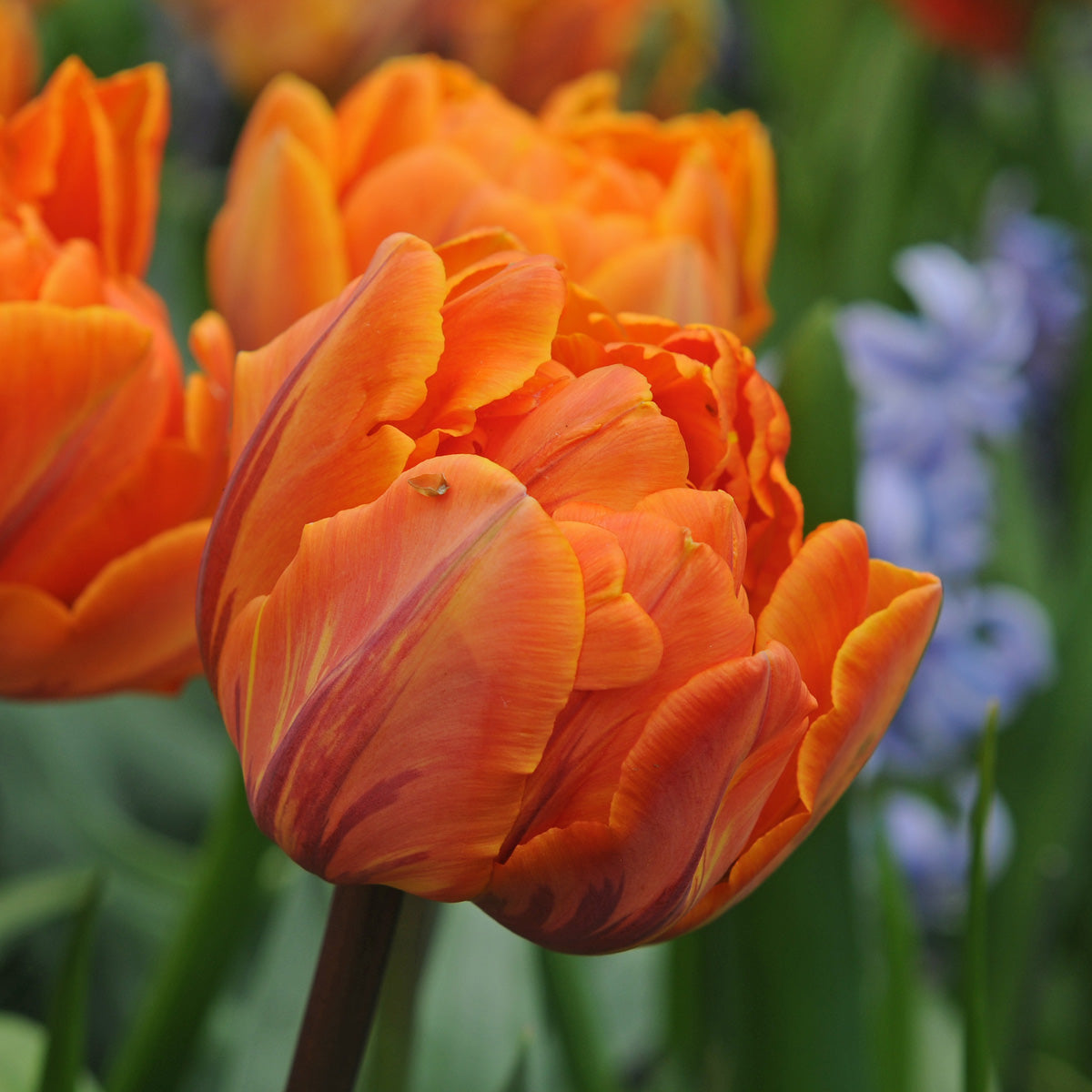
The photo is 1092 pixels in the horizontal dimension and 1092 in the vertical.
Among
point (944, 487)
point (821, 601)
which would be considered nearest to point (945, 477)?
point (944, 487)

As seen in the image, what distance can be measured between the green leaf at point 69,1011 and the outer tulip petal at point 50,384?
116 millimetres

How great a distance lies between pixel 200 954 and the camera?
389 mm

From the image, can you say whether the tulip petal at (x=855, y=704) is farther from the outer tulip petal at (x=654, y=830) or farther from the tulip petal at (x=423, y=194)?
the tulip petal at (x=423, y=194)

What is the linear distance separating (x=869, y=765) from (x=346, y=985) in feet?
1.33

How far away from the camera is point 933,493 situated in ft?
2.04

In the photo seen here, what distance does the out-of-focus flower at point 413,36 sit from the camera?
981 mm

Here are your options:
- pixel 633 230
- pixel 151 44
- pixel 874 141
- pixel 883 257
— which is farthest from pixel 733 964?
pixel 151 44

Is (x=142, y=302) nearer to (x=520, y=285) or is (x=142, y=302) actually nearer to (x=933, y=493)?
(x=520, y=285)

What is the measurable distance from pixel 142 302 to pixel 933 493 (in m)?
0.42

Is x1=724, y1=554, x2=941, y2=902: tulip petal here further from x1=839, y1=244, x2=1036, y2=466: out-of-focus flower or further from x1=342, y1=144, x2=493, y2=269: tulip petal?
x1=839, y1=244, x2=1036, y2=466: out-of-focus flower

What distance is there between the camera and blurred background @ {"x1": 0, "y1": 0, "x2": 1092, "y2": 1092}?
1.29 feet

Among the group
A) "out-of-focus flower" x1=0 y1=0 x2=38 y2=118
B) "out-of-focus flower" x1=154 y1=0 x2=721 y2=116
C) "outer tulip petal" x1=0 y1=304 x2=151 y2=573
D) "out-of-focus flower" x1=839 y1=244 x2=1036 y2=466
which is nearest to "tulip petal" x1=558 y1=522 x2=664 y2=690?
"outer tulip petal" x1=0 y1=304 x2=151 y2=573

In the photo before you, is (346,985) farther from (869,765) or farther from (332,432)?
(869,765)

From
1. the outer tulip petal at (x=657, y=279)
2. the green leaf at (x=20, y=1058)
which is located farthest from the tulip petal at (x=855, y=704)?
the green leaf at (x=20, y=1058)
